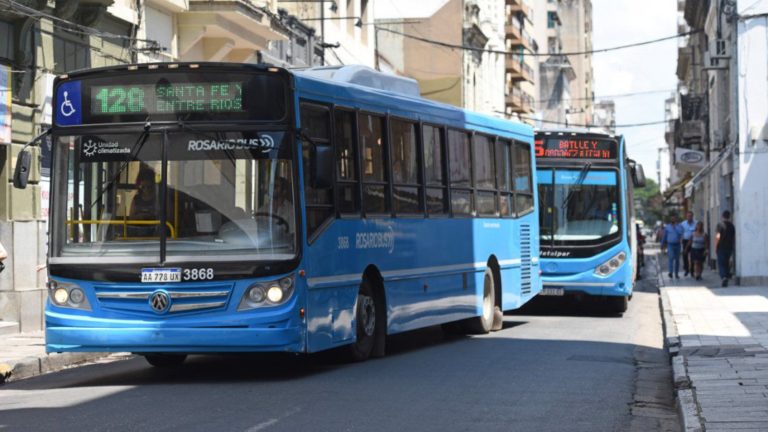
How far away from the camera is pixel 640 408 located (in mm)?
11109

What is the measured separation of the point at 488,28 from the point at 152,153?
2345 inches

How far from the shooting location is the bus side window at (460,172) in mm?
16969

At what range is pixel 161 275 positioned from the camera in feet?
39.5

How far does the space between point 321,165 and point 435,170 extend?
4096 millimetres

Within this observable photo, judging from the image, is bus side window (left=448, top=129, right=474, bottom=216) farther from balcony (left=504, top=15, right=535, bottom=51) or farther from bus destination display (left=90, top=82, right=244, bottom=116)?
balcony (left=504, top=15, right=535, bottom=51)

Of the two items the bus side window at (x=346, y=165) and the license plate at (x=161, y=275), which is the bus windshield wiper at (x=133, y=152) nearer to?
the license plate at (x=161, y=275)

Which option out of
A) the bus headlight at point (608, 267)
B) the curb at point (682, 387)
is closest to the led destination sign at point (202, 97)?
the curb at point (682, 387)

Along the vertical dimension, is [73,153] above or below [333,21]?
below

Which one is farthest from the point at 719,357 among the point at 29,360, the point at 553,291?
the point at 553,291

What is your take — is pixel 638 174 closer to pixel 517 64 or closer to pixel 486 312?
pixel 486 312

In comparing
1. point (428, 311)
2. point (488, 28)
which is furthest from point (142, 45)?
point (488, 28)

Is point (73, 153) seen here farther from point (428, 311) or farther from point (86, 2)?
point (86, 2)

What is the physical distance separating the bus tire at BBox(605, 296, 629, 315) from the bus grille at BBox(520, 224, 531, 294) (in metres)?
3.42

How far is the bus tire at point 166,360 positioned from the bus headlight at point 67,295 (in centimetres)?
154
